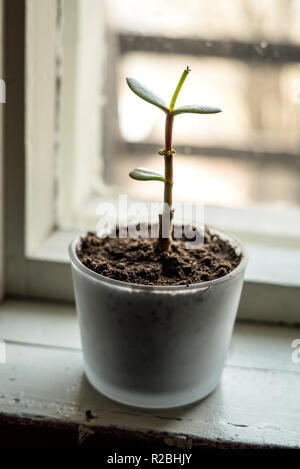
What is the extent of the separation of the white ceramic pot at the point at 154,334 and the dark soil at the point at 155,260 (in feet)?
0.05

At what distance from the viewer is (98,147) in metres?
0.94

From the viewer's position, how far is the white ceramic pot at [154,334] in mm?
546

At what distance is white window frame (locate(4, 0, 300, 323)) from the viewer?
714 millimetres

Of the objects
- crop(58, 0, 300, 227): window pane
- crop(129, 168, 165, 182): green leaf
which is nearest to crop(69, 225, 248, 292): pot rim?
crop(129, 168, 165, 182): green leaf

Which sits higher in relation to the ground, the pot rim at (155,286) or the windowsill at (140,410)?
the pot rim at (155,286)

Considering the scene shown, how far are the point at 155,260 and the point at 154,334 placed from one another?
0.09 metres

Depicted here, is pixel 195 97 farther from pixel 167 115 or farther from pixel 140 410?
pixel 140 410

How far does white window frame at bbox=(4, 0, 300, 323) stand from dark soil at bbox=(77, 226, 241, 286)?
15 centimetres

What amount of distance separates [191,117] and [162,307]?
0.44 m

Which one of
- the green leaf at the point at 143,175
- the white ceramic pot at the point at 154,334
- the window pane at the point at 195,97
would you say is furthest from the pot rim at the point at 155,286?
the window pane at the point at 195,97

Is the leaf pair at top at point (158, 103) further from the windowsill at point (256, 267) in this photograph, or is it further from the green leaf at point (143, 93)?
the windowsill at point (256, 267)

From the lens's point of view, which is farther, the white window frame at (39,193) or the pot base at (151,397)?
the white window frame at (39,193)

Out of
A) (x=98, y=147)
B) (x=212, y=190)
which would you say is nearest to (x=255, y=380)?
(x=212, y=190)

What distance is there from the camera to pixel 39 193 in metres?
0.79
